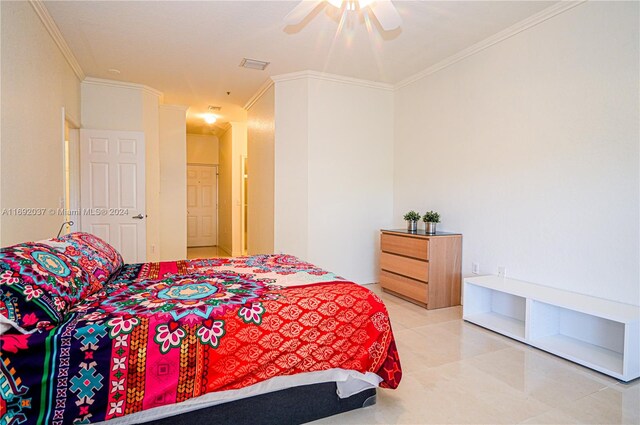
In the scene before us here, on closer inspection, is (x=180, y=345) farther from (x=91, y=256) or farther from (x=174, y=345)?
(x=91, y=256)

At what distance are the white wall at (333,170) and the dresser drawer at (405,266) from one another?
0.58 meters

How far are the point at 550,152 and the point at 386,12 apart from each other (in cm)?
177

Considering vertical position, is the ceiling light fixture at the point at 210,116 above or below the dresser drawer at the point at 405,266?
above

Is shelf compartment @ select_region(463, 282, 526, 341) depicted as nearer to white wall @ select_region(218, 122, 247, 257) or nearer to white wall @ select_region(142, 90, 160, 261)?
white wall @ select_region(142, 90, 160, 261)

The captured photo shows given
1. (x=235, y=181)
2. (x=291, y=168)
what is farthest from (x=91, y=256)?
(x=235, y=181)

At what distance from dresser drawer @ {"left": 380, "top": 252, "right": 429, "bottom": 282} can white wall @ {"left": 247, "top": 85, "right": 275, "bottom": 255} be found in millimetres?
1480

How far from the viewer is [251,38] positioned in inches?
134

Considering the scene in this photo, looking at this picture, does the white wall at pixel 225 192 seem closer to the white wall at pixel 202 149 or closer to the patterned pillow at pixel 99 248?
the white wall at pixel 202 149

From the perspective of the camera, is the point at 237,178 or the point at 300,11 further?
the point at 237,178

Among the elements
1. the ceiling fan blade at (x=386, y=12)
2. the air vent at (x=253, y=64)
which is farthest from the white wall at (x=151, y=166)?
the ceiling fan blade at (x=386, y=12)

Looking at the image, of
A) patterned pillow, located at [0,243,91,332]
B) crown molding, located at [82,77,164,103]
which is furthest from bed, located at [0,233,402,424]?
crown molding, located at [82,77,164,103]

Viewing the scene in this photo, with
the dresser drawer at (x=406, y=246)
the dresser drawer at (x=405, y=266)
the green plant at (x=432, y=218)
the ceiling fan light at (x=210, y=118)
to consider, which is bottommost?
the dresser drawer at (x=405, y=266)

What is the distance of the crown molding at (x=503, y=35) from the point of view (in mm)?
2795

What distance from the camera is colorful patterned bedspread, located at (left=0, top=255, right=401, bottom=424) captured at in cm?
130
